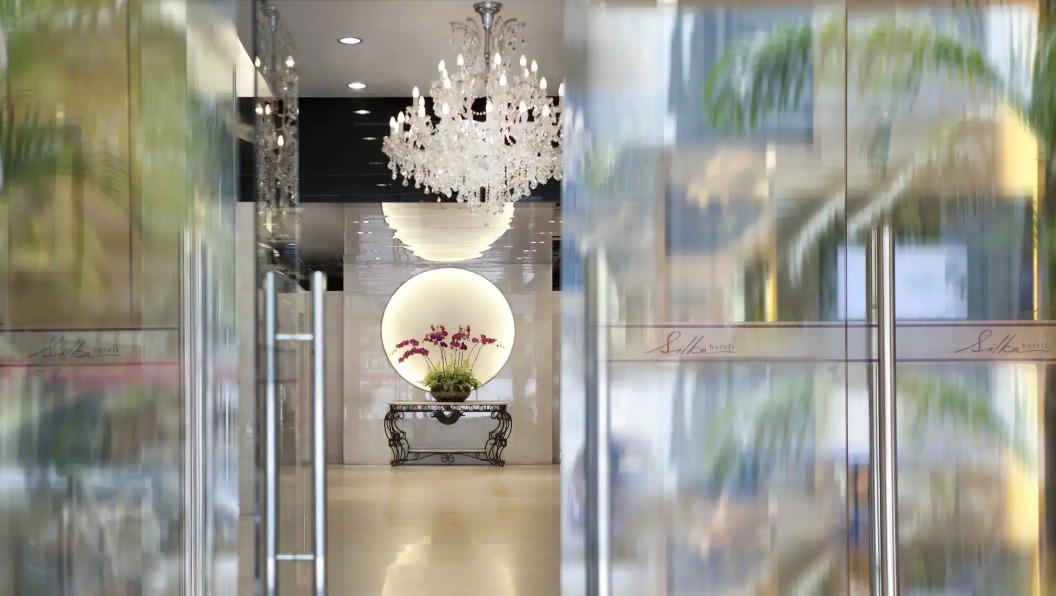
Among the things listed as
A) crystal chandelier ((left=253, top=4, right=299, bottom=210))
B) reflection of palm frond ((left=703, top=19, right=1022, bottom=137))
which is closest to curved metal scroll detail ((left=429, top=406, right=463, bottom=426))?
crystal chandelier ((left=253, top=4, right=299, bottom=210))

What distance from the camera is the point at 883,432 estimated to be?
6.91 ft

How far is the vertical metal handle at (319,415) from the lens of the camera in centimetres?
205

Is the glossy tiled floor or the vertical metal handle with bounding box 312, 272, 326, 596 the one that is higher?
the vertical metal handle with bounding box 312, 272, 326, 596

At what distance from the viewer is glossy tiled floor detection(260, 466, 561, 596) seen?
5.21 m

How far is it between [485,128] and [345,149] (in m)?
2.60

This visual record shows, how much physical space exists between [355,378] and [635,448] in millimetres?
10086

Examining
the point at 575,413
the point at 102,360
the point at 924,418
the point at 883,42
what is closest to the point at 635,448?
the point at 575,413

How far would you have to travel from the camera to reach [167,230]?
83.9 inches

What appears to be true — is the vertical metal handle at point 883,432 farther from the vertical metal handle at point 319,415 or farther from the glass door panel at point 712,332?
the vertical metal handle at point 319,415

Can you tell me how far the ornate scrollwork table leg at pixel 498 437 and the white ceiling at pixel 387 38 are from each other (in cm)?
500

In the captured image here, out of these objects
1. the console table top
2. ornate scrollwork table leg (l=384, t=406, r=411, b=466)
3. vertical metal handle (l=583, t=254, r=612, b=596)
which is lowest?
ornate scrollwork table leg (l=384, t=406, r=411, b=466)

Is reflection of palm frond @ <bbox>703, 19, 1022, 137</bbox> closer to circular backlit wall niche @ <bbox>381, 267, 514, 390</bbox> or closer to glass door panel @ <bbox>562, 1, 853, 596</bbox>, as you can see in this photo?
glass door panel @ <bbox>562, 1, 853, 596</bbox>

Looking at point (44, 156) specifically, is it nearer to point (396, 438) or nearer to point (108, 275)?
point (108, 275)

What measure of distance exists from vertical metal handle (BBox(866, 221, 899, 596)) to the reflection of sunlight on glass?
3110mm
